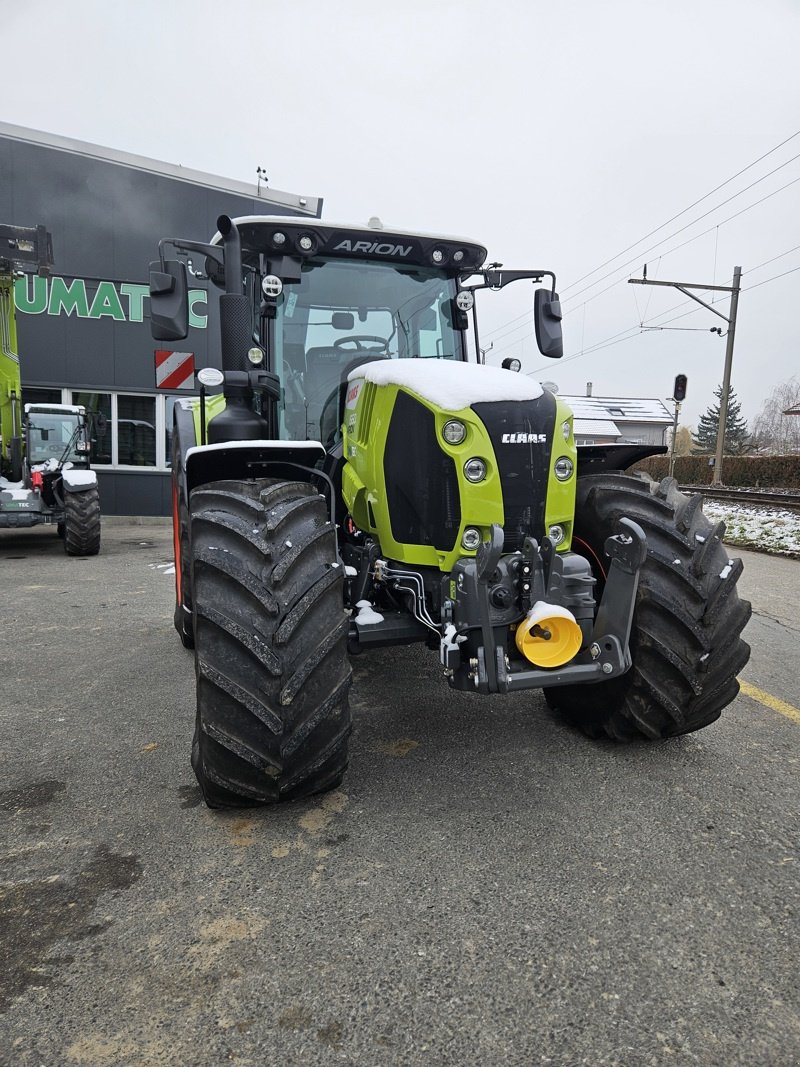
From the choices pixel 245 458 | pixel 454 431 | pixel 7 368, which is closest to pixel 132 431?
pixel 7 368

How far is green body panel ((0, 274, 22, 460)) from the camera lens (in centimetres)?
1020

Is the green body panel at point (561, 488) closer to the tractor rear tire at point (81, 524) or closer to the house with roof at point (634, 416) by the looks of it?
→ the tractor rear tire at point (81, 524)

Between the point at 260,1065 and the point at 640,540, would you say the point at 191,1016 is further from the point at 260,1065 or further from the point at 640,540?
the point at 640,540

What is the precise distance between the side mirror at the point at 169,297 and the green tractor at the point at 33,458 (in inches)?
275

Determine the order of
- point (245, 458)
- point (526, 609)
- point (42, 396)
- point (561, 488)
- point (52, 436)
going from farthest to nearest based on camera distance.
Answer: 1. point (42, 396)
2. point (52, 436)
3. point (245, 458)
4. point (561, 488)
5. point (526, 609)

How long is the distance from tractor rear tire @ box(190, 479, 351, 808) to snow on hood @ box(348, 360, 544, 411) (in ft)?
2.42

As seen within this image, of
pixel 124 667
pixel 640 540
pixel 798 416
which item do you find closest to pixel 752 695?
pixel 640 540

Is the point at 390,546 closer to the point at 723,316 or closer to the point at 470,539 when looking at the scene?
the point at 470,539

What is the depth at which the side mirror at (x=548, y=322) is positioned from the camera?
4.00 metres

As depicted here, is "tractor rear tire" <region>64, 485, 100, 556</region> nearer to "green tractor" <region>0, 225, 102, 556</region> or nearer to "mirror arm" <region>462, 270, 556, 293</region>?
"green tractor" <region>0, 225, 102, 556</region>

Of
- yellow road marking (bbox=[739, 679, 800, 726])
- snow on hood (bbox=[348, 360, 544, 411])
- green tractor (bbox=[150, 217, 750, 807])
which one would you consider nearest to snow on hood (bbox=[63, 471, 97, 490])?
green tractor (bbox=[150, 217, 750, 807])

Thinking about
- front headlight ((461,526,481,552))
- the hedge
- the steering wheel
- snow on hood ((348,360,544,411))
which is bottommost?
the hedge

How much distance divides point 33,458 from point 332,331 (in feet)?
30.8

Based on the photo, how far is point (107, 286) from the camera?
1391cm
